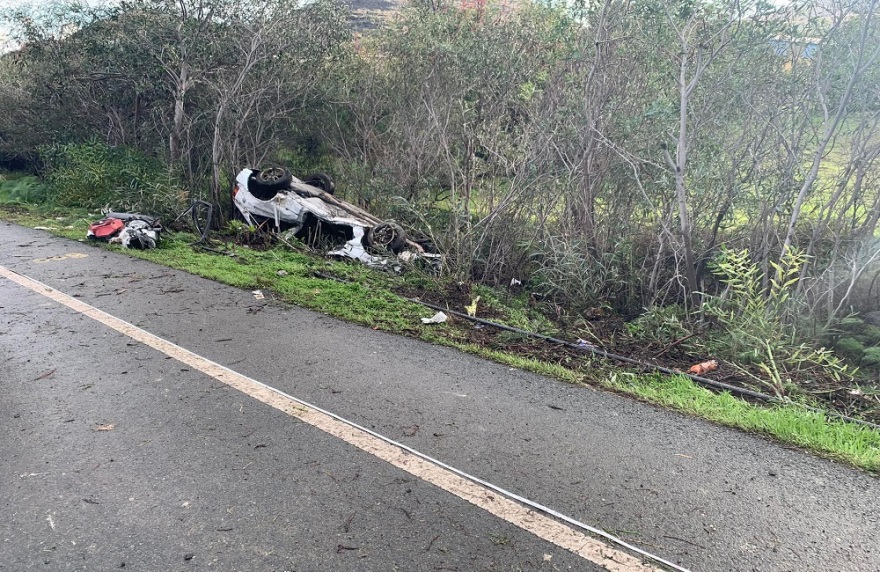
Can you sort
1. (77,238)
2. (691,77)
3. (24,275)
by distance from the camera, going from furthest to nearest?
(77,238), (24,275), (691,77)

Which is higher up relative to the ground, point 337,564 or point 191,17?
point 191,17

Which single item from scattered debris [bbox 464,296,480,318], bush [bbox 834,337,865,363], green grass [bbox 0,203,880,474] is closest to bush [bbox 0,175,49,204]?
green grass [bbox 0,203,880,474]

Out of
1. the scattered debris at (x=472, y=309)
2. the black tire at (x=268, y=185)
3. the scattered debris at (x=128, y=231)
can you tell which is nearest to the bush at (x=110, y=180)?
the scattered debris at (x=128, y=231)

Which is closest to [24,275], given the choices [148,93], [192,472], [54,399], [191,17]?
[54,399]

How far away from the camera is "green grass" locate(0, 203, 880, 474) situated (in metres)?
3.82

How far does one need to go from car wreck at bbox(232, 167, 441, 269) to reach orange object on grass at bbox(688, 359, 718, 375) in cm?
440

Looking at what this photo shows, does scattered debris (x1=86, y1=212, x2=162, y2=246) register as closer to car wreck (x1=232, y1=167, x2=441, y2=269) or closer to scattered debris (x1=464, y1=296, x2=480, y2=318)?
car wreck (x1=232, y1=167, x2=441, y2=269)

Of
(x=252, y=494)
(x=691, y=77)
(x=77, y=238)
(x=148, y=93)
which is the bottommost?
(x=77, y=238)

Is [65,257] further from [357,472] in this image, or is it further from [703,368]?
[703,368]

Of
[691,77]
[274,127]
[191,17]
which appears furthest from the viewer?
[274,127]

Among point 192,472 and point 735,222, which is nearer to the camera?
point 192,472

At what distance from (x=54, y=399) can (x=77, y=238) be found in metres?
6.70

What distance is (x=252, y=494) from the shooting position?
2902mm

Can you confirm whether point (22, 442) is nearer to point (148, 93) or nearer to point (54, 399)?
point (54, 399)
